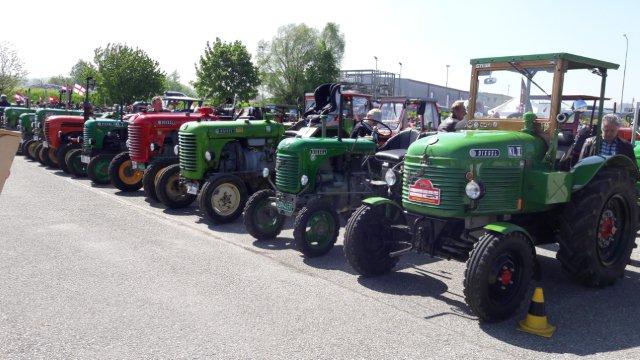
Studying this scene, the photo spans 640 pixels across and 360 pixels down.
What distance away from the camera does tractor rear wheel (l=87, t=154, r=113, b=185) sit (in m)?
11.8

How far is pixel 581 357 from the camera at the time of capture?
377cm

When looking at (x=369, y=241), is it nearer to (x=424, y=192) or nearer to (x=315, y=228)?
(x=424, y=192)

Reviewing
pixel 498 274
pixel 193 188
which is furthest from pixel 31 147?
pixel 498 274

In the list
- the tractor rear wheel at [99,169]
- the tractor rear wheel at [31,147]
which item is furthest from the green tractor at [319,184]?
the tractor rear wheel at [31,147]

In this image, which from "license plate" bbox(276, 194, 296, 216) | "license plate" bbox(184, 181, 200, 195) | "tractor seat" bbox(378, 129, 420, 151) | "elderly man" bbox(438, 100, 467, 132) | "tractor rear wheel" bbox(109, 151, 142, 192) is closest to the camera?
"license plate" bbox(276, 194, 296, 216)

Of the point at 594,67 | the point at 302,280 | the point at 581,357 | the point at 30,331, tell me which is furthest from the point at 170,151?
the point at 581,357

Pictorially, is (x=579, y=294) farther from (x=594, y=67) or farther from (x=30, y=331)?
(x=30, y=331)

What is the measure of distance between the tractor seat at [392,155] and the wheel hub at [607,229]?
2.17 meters

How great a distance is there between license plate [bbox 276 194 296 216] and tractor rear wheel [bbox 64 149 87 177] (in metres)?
7.96

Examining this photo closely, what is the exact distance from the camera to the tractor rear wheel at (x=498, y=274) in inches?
164

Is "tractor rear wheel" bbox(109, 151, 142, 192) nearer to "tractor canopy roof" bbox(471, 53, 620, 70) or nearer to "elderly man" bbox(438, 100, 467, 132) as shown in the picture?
"elderly man" bbox(438, 100, 467, 132)

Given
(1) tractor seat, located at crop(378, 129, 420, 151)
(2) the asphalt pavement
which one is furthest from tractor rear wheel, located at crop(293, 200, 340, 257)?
(1) tractor seat, located at crop(378, 129, 420, 151)

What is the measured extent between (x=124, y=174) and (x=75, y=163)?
279 cm

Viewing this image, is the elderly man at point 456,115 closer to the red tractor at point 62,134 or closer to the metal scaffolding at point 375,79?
the red tractor at point 62,134
